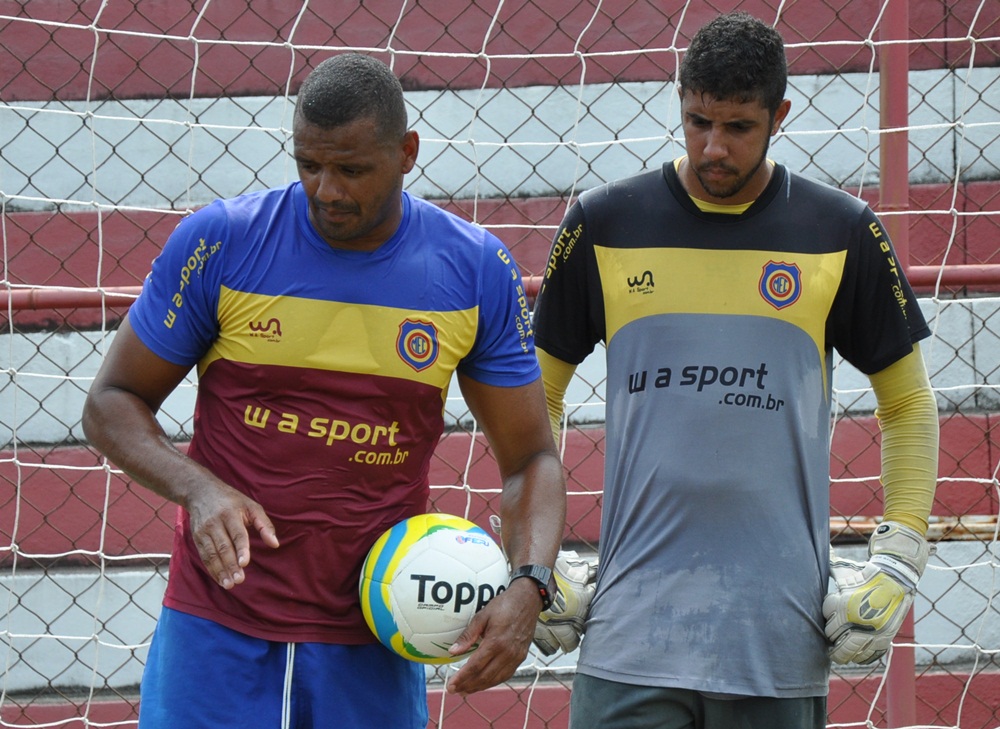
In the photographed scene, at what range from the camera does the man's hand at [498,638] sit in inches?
87.6

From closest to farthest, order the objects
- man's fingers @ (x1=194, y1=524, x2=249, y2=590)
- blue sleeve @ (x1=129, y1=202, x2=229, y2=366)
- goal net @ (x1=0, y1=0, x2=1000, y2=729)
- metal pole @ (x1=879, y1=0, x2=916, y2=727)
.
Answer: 1. man's fingers @ (x1=194, y1=524, x2=249, y2=590)
2. blue sleeve @ (x1=129, y1=202, x2=229, y2=366)
3. metal pole @ (x1=879, y1=0, x2=916, y2=727)
4. goal net @ (x1=0, y1=0, x2=1000, y2=729)

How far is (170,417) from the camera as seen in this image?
496 cm

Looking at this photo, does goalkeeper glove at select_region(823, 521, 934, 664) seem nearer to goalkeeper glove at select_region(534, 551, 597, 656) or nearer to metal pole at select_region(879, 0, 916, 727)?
goalkeeper glove at select_region(534, 551, 597, 656)

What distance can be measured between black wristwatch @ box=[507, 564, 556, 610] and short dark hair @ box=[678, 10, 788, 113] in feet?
3.43

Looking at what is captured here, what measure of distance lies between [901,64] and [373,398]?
238cm

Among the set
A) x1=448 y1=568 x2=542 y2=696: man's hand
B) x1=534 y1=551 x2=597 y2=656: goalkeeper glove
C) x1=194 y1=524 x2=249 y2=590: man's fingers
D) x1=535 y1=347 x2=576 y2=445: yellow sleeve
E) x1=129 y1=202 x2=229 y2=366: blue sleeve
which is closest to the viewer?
x1=194 y1=524 x2=249 y2=590: man's fingers

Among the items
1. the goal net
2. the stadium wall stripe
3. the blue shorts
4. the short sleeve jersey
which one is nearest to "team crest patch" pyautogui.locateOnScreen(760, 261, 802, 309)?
the short sleeve jersey

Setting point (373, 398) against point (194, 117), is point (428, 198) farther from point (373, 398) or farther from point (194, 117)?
point (373, 398)

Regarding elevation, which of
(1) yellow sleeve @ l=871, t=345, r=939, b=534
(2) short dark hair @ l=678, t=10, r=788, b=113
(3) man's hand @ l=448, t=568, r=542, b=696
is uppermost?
(2) short dark hair @ l=678, t=10, r=788, b=113

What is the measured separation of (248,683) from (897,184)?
2.62 m

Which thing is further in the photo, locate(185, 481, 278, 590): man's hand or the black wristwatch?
the black wristwatch

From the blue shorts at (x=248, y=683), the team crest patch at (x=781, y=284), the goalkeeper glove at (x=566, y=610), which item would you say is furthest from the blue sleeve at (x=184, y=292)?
the team crest patch at (x=781, y=284)

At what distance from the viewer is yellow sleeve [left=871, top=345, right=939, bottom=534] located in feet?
8.60

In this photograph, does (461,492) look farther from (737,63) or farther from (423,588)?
(737,63)
